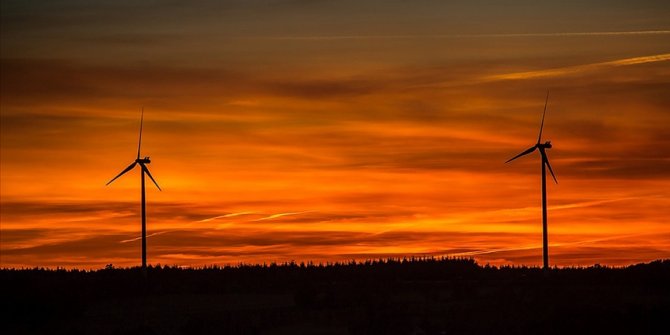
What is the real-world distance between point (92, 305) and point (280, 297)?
13.8 meters

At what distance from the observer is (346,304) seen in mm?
96750

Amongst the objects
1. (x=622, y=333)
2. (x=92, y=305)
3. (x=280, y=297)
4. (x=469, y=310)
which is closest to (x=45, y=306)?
(x=92, y=305)

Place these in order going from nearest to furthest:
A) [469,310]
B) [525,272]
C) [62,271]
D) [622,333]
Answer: [622,333] < [469,310] < [525,272] < [62,271]

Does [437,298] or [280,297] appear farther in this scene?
[280,297]

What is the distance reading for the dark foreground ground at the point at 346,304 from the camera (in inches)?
3509

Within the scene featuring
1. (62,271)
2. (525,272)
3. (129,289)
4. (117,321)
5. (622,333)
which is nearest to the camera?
(622,333)

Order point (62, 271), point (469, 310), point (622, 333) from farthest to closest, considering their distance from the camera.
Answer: point (62, 271)
point (469, 310)
point (622, 333)

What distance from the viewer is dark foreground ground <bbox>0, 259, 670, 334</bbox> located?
89.1m

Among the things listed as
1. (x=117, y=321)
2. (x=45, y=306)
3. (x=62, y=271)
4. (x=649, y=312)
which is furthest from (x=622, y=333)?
(x=62, y=271)

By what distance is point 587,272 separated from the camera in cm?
11494

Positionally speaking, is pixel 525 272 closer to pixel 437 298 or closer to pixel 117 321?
pixel 437 298

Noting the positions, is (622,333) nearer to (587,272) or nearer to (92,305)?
(587,272)

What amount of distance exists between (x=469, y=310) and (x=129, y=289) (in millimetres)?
29820

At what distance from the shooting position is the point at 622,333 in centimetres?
8619
